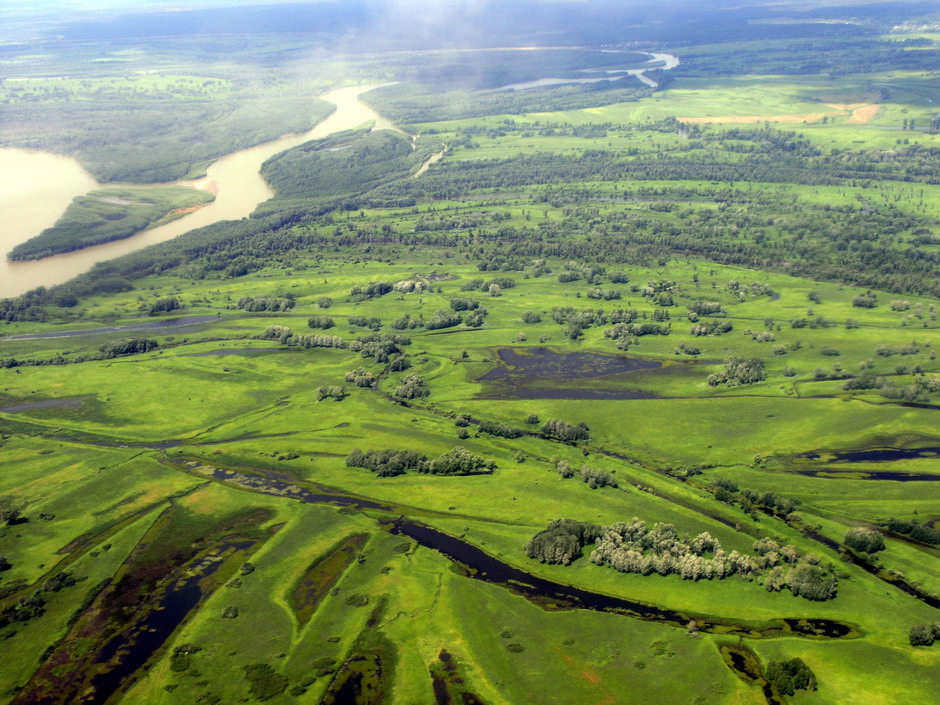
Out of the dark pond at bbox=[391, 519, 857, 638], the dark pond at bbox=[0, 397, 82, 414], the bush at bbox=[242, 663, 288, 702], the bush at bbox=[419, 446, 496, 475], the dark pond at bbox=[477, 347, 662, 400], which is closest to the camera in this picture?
the bush at bbox=[242, 663, 288, 702]

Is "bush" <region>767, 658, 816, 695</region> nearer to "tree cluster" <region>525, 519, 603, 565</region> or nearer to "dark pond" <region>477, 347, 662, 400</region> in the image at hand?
"tree cluster" <region>525, 519, 603, 565</region>

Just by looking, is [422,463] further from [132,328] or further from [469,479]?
[132,328]

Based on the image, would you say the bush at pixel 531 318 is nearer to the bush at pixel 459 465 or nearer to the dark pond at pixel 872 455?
the bush at pixel 459 465

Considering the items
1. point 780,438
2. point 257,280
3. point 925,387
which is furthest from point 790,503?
point 257,280

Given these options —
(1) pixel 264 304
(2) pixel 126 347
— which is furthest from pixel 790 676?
(1) pixel 264 304

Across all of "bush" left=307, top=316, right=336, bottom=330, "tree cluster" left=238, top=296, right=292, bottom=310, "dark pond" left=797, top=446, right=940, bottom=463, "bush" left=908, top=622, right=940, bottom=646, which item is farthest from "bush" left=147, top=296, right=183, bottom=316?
"bush" left=908, top=622, right=940, bottom=646
